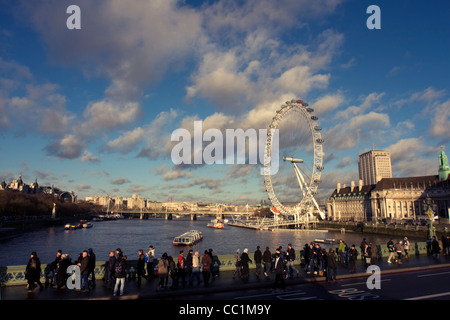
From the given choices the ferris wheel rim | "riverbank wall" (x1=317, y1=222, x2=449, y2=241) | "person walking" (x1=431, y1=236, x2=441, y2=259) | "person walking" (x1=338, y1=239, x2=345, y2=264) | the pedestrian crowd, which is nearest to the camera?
the pedestrian crowd

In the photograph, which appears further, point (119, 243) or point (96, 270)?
point (119, 243)

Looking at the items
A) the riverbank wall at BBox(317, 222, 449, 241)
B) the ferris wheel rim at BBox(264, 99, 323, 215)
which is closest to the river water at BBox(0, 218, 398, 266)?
the riverbank wall at BBox(317, 222, 449, 241)

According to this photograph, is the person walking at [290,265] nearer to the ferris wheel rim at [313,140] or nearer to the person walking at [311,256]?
the person walking at [311,256]

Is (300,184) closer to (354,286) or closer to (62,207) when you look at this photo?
(354,286)

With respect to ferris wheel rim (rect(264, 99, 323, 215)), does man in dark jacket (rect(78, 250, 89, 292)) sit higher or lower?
lower

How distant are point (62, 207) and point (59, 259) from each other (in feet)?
501

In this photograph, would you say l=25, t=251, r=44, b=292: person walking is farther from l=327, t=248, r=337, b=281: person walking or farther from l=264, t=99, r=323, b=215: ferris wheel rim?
l=264, t=99, r=323, b=215: ferris wheel rim

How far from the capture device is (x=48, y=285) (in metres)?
15.0

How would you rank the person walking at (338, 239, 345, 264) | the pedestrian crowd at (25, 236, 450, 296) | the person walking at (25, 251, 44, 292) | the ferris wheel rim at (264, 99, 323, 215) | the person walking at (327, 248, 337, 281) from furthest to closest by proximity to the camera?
the ferris wheel rim at (264, 99, 323, 215) → the person walking at (338, 239, 345, 264) → the person walking at (327, 248, 337, 281) → the pedestrian crowd at (25, 236, 450, 296) → the person walking at (25, 251, 44, 292)

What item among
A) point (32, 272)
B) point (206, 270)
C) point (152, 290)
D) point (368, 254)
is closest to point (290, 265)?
point (206, 270)

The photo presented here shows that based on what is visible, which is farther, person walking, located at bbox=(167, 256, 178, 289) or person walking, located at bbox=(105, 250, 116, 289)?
person walking, located at bbox=(167, 256, 178, 289)

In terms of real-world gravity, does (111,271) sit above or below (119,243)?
above

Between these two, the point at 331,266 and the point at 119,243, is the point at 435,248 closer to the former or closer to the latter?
the point at 331,266
